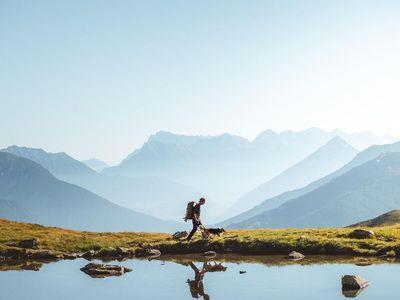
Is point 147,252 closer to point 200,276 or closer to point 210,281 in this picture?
point 200,276

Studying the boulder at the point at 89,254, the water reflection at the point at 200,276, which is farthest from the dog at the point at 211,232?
the boulder at the point at 89,254

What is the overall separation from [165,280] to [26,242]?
73.9 feet

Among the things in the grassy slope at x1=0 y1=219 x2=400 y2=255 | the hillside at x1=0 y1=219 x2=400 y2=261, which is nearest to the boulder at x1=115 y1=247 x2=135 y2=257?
the hillside at x1=0 y1=219 x2=400 y2=261

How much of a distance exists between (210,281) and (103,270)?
28.9 feet

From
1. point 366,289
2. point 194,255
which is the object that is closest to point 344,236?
point 194,255

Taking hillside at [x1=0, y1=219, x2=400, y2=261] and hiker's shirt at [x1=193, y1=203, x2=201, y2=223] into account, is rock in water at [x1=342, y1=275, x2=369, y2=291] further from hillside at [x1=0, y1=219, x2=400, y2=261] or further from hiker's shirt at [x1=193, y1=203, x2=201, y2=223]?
hiker's shirt at [x1=193, y1=203, x2=201, y2=223]

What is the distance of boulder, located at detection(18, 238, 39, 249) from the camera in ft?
173

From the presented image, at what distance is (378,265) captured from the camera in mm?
37875

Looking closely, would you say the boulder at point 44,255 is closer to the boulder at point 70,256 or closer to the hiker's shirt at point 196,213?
the boulder at point 70,256

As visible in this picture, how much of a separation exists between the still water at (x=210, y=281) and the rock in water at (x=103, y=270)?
0.57 metres

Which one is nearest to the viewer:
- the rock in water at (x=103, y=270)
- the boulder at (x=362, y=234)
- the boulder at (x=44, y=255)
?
the rock in water at (x=103, y=270)

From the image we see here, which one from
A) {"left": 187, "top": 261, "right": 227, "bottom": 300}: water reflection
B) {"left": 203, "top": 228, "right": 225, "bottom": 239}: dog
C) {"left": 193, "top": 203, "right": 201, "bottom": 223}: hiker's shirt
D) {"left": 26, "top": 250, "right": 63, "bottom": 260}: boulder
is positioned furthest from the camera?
{"left": 203, "top": 228, "right": 225, "bottom": 239}: dog

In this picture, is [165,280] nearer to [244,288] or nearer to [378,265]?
[244,288]

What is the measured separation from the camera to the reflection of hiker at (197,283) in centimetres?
3097
